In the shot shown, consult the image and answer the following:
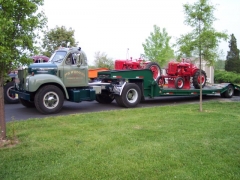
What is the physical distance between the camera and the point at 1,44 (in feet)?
15.8

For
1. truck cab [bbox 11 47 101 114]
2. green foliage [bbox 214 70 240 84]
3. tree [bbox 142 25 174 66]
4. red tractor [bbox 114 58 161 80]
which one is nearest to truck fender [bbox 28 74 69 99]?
truck cab [bbox 11 47 101 114]

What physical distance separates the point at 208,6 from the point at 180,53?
1856 mm

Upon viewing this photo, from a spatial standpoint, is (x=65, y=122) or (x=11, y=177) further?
(x=65, y=122)

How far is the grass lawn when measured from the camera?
399cm

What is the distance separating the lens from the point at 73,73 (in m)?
10.2

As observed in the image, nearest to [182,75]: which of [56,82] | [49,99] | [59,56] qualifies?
[59,56]

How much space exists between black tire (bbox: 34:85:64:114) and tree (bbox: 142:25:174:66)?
74.9 ft

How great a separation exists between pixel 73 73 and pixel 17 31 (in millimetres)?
4934

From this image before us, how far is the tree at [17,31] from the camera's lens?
15.7 feet

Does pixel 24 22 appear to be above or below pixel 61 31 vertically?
below

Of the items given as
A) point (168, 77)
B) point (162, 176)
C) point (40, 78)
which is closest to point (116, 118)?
point (40, 78)

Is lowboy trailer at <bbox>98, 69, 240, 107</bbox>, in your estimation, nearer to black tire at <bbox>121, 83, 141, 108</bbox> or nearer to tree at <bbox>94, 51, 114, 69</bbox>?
black tire at <bbox>121, 83, 141, 108</bbox>

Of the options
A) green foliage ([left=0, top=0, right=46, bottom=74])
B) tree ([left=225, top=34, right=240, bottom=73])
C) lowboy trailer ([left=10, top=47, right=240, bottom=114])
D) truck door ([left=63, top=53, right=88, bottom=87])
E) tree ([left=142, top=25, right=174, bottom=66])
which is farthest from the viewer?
tree ([left=225, top=34, right=240, bottom=73])

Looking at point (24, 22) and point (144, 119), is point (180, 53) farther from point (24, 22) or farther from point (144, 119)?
point (24, 22)
